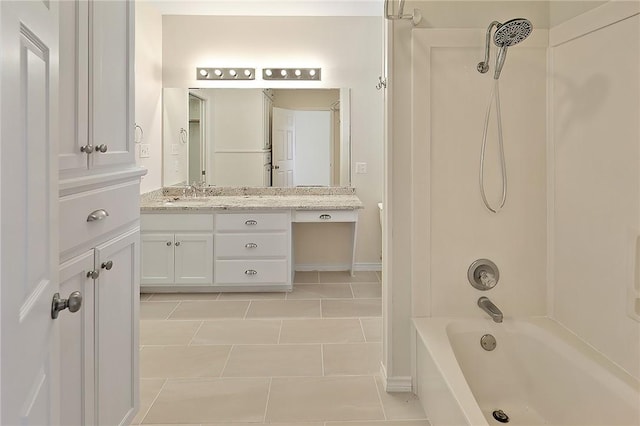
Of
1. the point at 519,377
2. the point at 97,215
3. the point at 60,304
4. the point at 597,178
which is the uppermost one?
the point at 597,178

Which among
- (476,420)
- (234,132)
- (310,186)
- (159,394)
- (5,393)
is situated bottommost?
(159,394)

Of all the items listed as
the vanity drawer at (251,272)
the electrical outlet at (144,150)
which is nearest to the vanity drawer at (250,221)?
the vanity drawer at (251,272)

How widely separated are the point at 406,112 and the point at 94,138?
1.45m

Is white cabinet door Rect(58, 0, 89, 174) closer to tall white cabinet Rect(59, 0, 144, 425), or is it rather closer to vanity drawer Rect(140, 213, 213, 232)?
tall white cabinet Rect(59, 0, 144, 425)

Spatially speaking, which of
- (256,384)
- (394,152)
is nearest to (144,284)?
(256,384)

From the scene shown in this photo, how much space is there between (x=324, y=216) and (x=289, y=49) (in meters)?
1.80

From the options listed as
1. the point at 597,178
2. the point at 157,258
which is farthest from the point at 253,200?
the point at 597,178

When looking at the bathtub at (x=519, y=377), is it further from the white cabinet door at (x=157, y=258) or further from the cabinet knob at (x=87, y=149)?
the white cabinet door at (x=157, y=258)

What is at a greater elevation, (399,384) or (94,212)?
(94,212)

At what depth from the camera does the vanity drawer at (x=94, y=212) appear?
142 cm

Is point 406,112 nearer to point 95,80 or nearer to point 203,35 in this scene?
point 95,80

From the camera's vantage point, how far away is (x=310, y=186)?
202 inches

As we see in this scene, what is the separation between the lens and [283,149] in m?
5.11

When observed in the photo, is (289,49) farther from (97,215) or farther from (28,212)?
(28,212)
